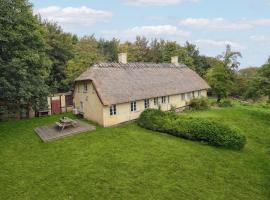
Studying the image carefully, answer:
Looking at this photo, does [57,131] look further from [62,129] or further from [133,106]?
[133,106]

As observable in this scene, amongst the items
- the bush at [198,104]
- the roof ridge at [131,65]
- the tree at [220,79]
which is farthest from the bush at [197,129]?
the tree at [220,79]

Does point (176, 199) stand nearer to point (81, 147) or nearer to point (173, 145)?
point (173, 145)

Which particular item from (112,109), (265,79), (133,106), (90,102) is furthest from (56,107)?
(265,79)

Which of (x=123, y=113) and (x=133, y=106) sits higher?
(x=133, y=106)

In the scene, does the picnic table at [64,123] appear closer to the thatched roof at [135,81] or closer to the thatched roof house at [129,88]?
the thatched roof house at [129,88]

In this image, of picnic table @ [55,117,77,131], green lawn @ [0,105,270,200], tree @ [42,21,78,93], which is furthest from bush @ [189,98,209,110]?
tree @ [42,21,78,93]

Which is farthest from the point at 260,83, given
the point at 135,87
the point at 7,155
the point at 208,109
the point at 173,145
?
the point at 7,155
